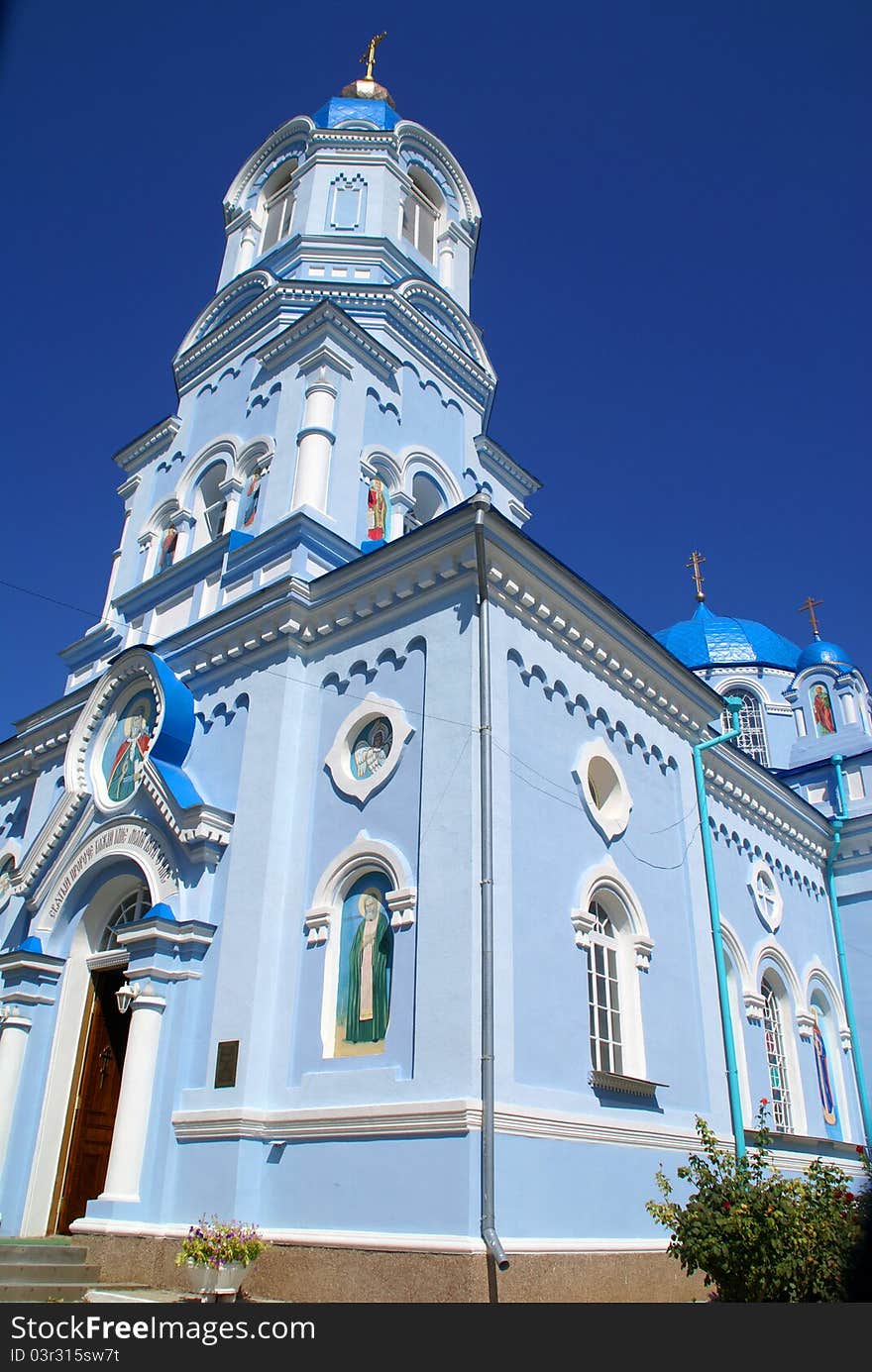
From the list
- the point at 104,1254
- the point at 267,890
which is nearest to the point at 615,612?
the point at 267,890

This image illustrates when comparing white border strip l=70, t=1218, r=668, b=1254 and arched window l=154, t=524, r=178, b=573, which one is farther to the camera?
arched window l=154, t=524, r=178, b=573

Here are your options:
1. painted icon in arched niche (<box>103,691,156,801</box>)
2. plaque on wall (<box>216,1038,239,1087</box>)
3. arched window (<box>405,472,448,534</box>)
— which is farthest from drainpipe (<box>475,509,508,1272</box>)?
arched window (<box>405,472,448,534</box>)

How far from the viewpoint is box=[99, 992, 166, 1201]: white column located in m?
9.33

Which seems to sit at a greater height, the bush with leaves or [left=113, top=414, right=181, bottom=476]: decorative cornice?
[left=113, top=414, right=181, bottom=476]: decorative cornice

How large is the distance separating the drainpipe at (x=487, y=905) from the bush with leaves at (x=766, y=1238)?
1.27 metres

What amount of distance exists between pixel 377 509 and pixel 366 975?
6638 mm

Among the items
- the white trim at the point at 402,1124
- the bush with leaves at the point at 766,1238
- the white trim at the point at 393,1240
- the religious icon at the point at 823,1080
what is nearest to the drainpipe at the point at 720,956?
the white trim at the point at 402,1124

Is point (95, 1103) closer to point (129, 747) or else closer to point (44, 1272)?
point (44, 1272)

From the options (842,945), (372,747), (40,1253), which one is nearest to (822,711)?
(842,945)

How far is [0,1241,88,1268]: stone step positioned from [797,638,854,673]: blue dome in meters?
16.7

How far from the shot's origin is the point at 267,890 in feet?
32.9

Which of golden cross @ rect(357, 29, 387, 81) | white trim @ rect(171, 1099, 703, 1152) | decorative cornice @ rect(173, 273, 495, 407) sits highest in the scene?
golden cross @ rect(357, 29, 387, 81)

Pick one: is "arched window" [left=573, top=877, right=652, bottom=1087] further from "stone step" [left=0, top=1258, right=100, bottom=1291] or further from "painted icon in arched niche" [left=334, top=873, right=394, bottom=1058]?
"stone step" [left=0, top=1258, right=100, bottom=1291]

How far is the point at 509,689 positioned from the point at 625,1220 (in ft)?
16.1
